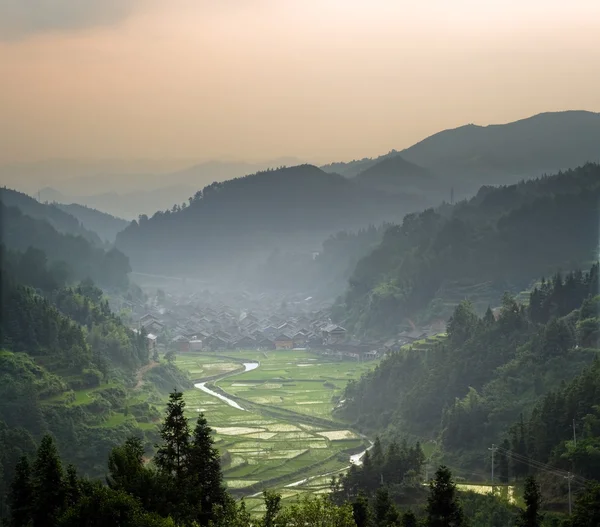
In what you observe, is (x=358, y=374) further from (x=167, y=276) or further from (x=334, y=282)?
(x=167, y=276)

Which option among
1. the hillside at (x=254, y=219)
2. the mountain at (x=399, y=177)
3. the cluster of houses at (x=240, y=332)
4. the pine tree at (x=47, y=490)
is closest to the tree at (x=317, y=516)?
the pine tree at (x=47, y=490)

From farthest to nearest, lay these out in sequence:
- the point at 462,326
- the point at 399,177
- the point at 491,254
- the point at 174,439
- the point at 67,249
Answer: the point at 399,177 → the point at 67,249 → the point at 491,254 → the point at 462,326 → the point at 174,439

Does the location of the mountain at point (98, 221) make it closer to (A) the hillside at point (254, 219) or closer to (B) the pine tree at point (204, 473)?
(A) the hillside at point (254, 219)

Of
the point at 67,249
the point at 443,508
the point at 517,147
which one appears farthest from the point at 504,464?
the point at 517,147

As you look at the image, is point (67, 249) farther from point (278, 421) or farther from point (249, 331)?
point (278, 421)

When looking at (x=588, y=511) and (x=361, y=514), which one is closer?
(x=588, y=511)

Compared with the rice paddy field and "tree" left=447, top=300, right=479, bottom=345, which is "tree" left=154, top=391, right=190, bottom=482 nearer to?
the rice paddy field

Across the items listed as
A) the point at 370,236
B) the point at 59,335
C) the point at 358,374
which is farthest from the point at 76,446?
the point at 370,236
